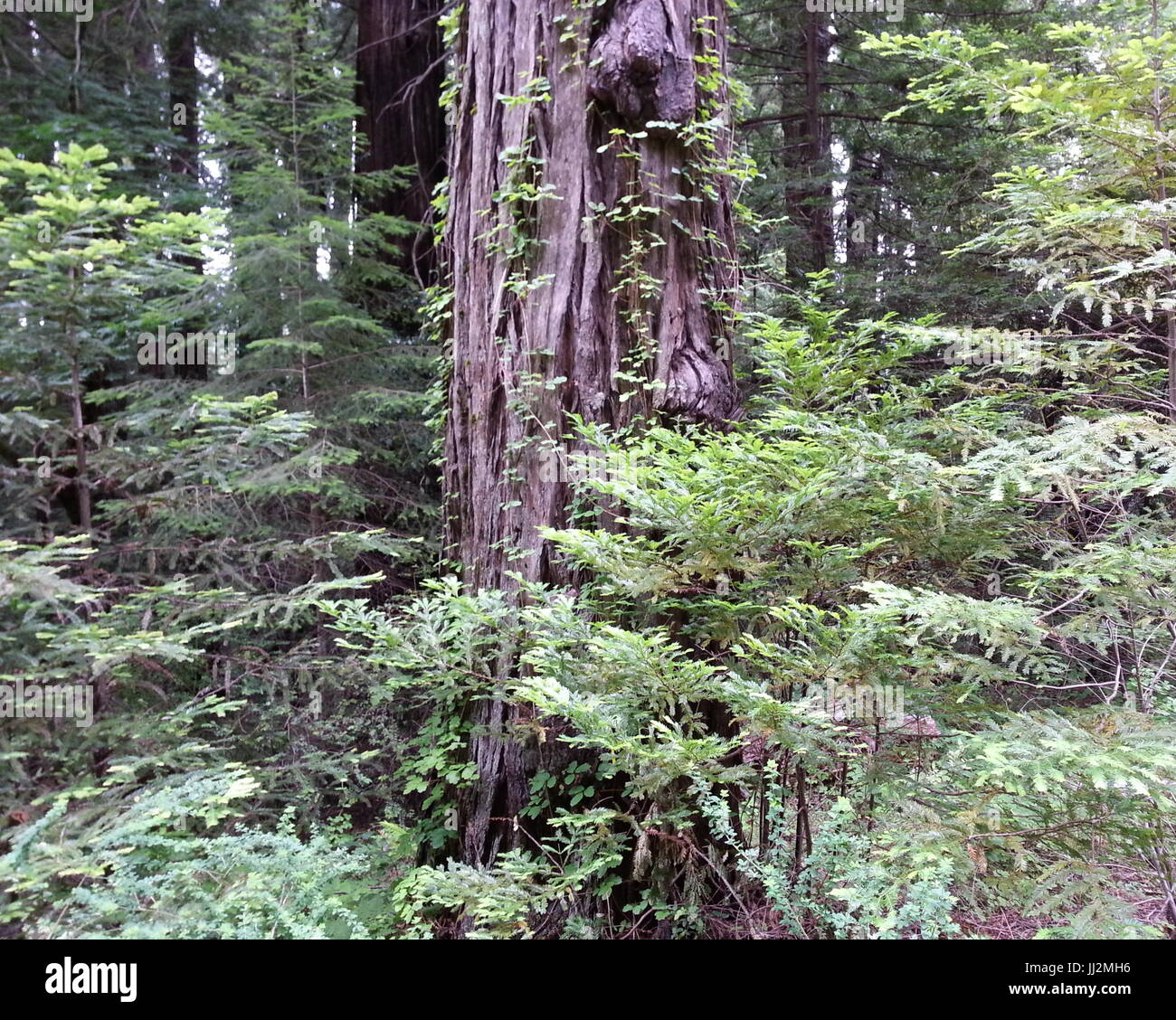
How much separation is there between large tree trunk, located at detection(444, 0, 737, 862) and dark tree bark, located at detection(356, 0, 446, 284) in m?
4.18

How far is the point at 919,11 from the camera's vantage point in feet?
26.9

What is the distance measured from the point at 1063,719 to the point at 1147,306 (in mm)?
1461

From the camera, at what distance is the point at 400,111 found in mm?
7504

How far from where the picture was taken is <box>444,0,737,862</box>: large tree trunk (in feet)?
10.3

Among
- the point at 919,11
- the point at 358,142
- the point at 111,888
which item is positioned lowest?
the point at 111,888

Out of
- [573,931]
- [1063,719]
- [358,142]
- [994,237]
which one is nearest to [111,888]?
[573,931]

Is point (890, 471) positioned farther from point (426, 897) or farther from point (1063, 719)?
point (426, 897)
